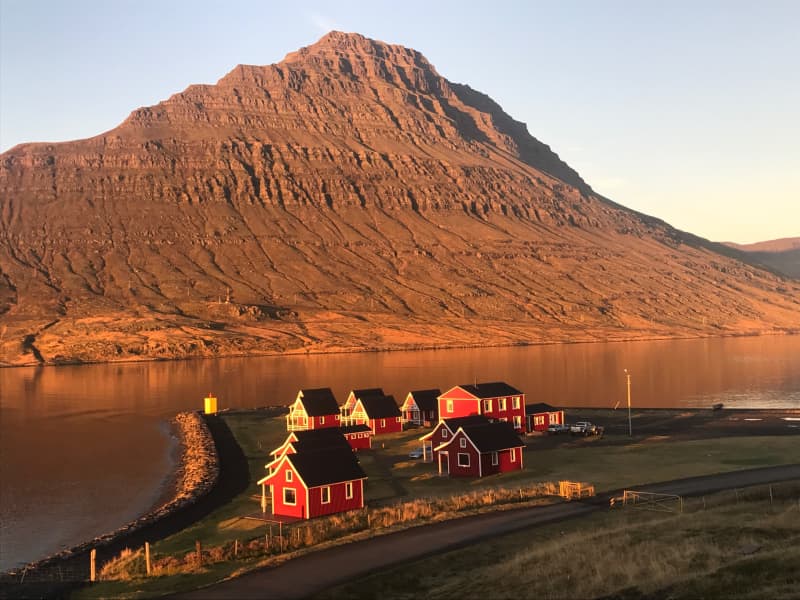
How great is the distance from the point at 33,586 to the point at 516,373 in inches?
4282

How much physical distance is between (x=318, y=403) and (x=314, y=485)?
36320mm

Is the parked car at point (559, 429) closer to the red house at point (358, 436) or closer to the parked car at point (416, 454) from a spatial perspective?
the parked car at point (416, 454)

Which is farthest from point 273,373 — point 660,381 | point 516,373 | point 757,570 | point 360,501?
point 757,570

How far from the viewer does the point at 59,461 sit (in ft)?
236

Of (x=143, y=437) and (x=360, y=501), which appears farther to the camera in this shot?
(x=143, y=437)

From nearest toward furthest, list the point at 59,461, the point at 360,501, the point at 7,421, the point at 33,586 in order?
1. the point at 33,586
2. the point at 360,501
3. the point at 59,461
4. the point at 7,421

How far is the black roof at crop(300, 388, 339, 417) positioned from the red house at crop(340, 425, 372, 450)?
917 cm

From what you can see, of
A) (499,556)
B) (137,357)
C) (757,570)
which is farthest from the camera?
(137,357)

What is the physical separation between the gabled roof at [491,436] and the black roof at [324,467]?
36.9ft

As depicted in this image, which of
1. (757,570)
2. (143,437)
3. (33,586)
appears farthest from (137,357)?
(757,570)

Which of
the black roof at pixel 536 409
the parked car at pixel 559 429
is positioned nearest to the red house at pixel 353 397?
the black roof at pixel 536 409

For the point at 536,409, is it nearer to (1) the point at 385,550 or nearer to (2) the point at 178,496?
(2) the point at 178,496

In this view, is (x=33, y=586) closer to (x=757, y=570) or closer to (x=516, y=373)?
(x=757, y=570)

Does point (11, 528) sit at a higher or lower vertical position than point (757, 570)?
lower
